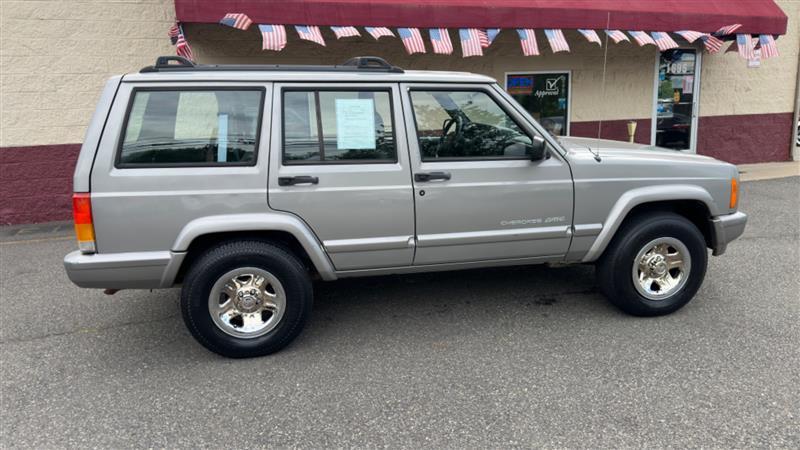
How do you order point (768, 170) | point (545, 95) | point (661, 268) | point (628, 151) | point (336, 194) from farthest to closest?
point (768, 170)
point (545, 95)
point (628, 151)
point (661, 268)
point (336, 194)

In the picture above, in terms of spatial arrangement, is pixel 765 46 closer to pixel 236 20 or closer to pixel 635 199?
pixel 635 199

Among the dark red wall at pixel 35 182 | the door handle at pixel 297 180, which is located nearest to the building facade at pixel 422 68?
the dark red wall at pixel 35 182

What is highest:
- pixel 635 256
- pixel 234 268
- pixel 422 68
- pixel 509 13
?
pixel 509 13

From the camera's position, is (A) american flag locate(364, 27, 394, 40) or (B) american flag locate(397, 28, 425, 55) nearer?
(A) american flag locate(364, 27, 394, 40)

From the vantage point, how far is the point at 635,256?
4098mm

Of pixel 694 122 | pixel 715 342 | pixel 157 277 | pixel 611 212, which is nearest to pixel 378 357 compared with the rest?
pixel 157 277

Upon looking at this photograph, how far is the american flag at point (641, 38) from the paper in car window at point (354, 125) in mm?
6755

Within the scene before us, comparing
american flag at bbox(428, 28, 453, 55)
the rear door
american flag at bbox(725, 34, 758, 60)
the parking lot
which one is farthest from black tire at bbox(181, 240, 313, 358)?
american flag at bbox(725, 34, 758, 60)

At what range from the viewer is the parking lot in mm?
2895

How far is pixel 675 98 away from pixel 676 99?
4 centimetres

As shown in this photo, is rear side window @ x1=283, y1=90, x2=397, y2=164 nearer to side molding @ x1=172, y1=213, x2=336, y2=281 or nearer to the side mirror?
side molding @ x1=172, y1=213, x2=336, y2=281

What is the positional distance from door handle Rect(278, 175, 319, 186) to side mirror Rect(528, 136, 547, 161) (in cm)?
150

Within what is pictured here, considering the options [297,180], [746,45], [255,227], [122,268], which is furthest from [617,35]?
[122,268]

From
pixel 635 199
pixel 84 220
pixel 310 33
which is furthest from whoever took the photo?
pixel 310 33
